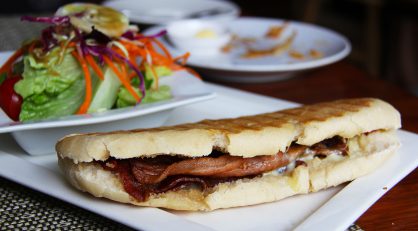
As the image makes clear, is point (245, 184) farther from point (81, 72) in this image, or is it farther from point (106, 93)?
point (81, 72)

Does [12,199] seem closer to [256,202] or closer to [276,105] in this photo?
[256,202]

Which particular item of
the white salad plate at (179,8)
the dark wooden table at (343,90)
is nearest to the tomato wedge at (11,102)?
the dark wooden table at (343,90)

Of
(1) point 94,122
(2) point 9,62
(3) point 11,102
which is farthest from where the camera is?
(2) point 9,62

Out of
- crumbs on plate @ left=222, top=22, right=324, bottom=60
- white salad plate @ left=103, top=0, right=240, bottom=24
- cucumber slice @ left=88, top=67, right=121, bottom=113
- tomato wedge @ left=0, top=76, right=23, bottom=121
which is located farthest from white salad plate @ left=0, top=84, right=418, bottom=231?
white salad plate @ left=103, top=0, right=240, bottom=24

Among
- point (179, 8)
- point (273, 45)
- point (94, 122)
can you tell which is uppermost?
point (94, 122)

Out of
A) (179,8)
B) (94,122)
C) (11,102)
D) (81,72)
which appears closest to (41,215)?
(94,122)
